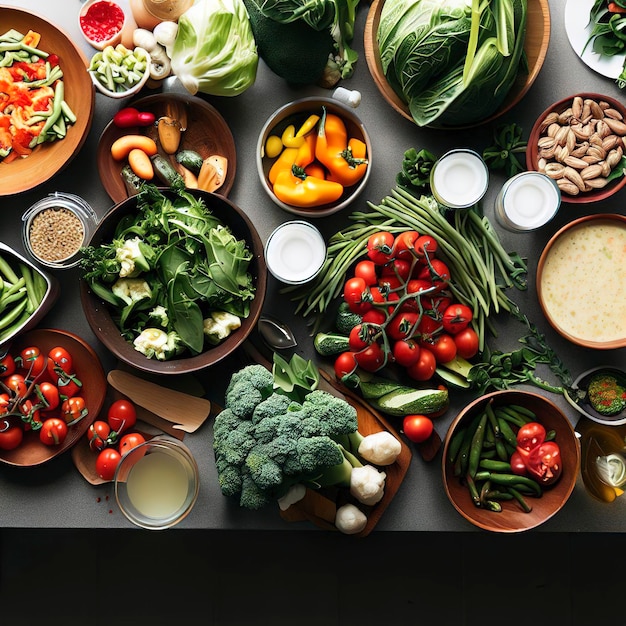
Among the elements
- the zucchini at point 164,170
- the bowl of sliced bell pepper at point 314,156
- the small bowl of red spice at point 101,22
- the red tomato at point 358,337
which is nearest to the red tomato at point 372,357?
the red tomato at point 358,337

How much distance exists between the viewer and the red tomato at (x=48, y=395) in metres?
1.91

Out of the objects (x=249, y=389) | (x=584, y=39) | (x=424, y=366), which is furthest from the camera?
(x=584, y=39)

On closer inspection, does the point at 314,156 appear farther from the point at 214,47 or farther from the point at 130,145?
the point at 130,145

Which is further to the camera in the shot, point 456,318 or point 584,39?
point 584,39

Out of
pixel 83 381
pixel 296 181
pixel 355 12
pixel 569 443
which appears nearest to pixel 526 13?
pixel 355 12

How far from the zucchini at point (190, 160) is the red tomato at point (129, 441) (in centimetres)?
79

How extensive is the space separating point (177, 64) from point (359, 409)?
1113 mm

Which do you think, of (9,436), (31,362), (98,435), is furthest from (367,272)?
(9,436)

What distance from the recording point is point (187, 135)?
203 centimetres

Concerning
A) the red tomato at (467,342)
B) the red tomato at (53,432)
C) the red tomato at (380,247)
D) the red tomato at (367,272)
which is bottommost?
the red tomato at (53,432)

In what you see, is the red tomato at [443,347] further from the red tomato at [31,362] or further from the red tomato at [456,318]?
the red tomato at [31,362]

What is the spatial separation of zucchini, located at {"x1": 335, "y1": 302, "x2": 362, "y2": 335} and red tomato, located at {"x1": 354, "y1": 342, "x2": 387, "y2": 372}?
87 millimetres

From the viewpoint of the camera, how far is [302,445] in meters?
1.73

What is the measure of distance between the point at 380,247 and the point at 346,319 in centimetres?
23
